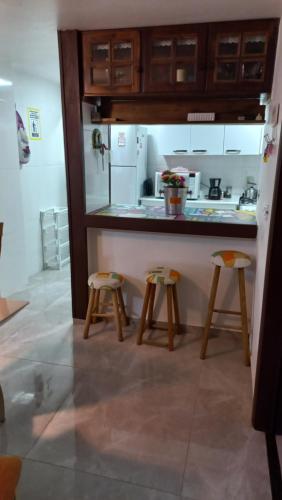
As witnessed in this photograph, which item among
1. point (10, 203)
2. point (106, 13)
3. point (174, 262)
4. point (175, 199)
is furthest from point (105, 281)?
point (106, 13)

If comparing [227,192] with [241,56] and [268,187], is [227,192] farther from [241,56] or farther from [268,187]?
[268,187]

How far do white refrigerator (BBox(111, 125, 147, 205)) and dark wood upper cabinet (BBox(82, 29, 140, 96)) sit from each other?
5.03 ft

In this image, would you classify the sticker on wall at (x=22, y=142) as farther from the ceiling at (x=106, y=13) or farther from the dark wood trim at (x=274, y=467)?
the dark wood trim at (x=274, y=467)

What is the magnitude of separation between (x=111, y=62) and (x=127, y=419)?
2.42m

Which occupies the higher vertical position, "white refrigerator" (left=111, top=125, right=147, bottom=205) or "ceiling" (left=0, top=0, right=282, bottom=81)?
"ceiling" (left=0, top=0, right=282, bottom=81)

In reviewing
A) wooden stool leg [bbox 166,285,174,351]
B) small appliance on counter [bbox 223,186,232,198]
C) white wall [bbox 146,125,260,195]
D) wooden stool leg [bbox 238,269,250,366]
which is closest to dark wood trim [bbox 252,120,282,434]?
wooden stool leg [bbox 238,269,250,366]

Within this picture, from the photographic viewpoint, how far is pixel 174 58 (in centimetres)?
255

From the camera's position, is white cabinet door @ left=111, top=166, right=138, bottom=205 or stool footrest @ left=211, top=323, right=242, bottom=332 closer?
stool footrest @ left=211, top=323, right=242, bottom=332

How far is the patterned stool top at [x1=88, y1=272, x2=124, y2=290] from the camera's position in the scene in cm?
280

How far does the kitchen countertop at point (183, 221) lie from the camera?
2.72 meters

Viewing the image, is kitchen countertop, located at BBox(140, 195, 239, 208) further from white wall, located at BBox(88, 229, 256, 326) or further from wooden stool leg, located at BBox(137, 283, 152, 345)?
wooden stool leg, located at BBox(137, 283, 152, 345)

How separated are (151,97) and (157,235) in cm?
108

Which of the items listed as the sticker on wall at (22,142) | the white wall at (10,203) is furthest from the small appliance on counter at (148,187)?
the white wall at (10,203)

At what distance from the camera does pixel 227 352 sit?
2.74 meters
